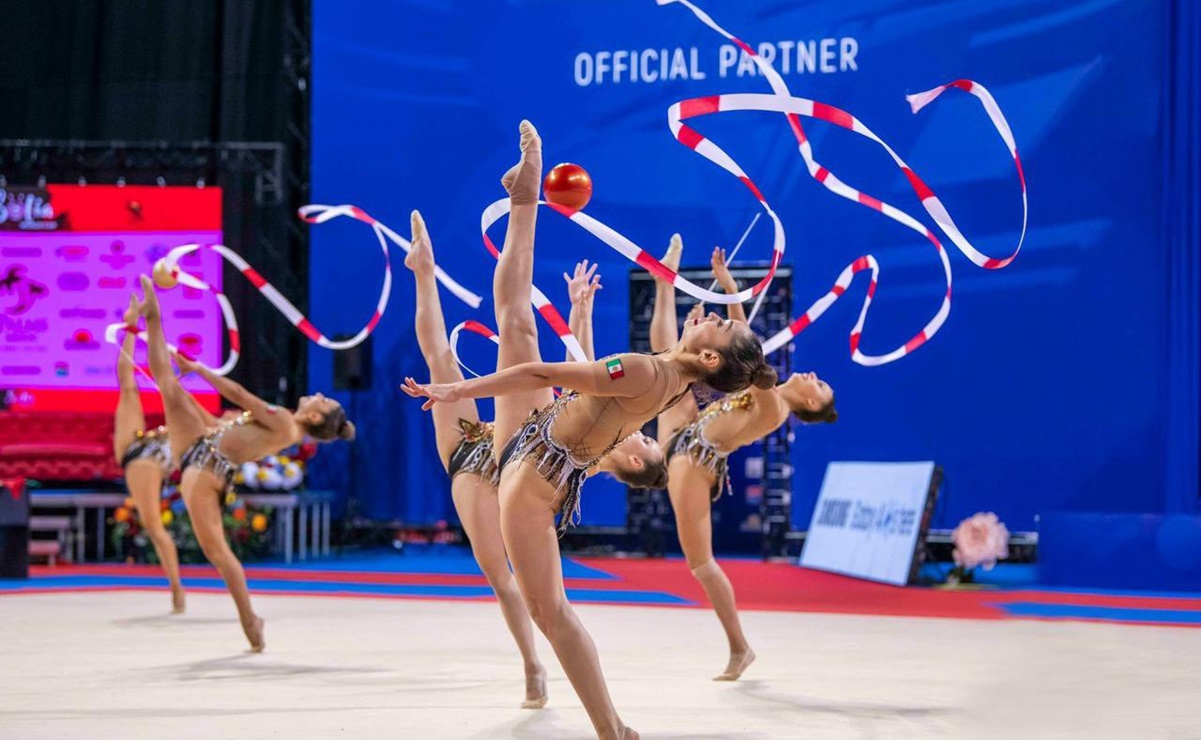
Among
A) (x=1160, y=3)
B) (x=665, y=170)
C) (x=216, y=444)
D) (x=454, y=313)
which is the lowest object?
(x=216, y=444)

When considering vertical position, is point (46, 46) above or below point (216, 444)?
above

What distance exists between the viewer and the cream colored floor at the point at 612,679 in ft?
14.8

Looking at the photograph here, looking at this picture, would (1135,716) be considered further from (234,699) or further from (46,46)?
(46,46)

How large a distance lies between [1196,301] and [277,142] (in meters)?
9.20

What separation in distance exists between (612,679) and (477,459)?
1.14m

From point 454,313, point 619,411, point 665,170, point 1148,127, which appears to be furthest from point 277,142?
point 619,411

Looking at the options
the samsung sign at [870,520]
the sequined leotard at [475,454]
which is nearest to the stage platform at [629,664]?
the samsung sign at [870,520]

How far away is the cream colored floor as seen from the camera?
14.8 feet

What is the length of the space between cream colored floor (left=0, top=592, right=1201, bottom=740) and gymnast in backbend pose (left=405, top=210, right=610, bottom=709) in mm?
288

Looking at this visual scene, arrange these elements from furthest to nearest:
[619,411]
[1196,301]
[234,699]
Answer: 1. [1196,301]
2. [234,699]
3. [619,411]

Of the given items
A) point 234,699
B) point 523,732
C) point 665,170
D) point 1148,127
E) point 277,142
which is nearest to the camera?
point 523,732

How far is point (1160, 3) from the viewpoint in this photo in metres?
12.3

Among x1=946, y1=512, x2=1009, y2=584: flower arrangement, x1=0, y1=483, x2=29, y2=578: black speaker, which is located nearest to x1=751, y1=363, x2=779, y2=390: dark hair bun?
x1=946, y1=512, x2=1009, y2=584: flower arrangement

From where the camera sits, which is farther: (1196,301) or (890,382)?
(890,382)
